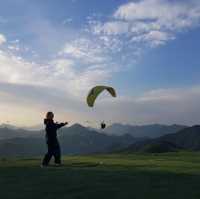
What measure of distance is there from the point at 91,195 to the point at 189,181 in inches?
184

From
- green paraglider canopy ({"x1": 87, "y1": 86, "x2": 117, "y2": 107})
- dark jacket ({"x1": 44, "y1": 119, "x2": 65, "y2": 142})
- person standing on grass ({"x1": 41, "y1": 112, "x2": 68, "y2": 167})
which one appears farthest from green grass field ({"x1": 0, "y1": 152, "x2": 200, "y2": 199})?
green paraglider canopy ({"x1": 87, "y1": 86, "x2": 117, "y2": 107})

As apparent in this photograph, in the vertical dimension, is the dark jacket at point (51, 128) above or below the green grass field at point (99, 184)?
above

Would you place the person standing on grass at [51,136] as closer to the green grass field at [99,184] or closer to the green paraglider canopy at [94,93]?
the green paraglider canopy at [94,93]

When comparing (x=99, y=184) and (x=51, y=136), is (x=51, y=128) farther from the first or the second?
Result: (x=99, y=184)

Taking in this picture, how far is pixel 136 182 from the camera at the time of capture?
63.7ft

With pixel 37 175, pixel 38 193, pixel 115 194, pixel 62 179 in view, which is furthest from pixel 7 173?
pixel 115 194

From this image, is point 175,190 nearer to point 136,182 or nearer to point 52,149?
point 136,182

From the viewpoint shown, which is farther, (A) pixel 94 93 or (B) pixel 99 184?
(A) pixel 94 93

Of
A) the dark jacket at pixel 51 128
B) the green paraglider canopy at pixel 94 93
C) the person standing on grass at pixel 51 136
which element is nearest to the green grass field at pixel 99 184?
the person standing on grass at pixel 51 136

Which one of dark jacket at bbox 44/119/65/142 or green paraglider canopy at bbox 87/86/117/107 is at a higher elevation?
green paraglider canopy at bbox 87/86/117/107

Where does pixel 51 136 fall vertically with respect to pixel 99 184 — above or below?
above

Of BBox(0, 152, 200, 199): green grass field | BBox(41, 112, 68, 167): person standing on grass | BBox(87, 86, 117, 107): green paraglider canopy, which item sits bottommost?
BBox(0, 152, 200, 199): green grass field

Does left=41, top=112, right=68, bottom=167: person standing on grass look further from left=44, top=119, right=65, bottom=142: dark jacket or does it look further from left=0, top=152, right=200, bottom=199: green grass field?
left=0, top=152, right=200, bottom=199: green grass field

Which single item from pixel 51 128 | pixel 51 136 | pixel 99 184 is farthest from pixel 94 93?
pixel 99 184
